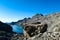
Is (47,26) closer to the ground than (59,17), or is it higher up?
closer to the ground

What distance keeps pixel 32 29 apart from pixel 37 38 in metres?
2.83

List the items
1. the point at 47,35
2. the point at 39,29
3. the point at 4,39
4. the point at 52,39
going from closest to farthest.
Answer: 1. the point at 52,39
2. the point at 47,35
3. the point at 39,29
4. the point at 4,39

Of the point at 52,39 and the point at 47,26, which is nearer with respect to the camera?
the point at 52,39

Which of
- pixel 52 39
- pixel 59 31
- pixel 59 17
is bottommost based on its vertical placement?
pixel 52 39

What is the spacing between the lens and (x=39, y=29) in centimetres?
1534

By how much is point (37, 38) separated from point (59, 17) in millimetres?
5330

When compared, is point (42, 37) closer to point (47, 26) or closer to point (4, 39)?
point (47, 26)

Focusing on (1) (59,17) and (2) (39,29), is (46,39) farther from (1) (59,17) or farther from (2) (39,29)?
(1) (59,17)

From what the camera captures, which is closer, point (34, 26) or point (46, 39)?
point (46, 39)

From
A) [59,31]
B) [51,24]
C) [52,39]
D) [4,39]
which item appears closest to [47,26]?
[51,24]

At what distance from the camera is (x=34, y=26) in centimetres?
1612

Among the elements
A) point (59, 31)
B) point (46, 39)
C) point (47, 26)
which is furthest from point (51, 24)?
point (46, 39)

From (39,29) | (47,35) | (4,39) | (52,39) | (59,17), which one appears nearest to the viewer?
(52,39)

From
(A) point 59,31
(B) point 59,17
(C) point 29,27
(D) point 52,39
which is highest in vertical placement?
(B) point 59,17
